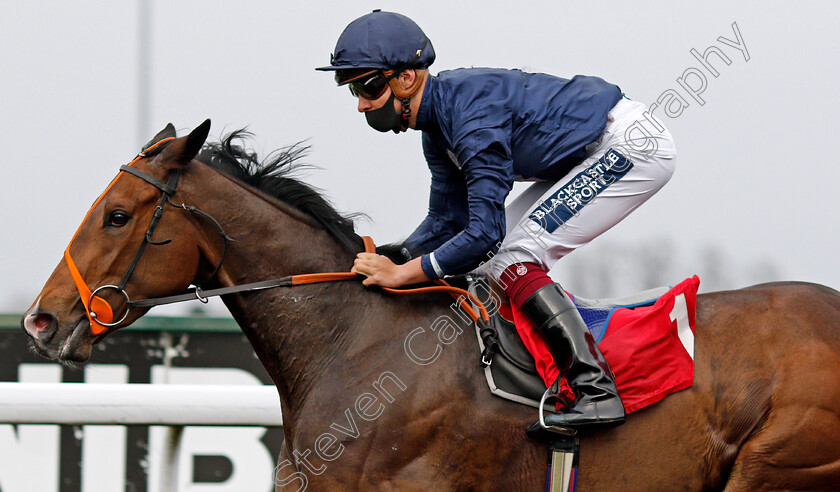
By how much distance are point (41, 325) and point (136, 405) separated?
1.08 m

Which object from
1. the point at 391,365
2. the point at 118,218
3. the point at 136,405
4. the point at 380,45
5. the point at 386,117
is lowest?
the point at 136,405

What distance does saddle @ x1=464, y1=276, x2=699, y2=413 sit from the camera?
2.45m

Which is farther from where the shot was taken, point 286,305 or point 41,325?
point 286,305

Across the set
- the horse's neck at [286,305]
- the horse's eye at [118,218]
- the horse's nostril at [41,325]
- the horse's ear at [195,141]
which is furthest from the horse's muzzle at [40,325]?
the horse's ear at [195,141]

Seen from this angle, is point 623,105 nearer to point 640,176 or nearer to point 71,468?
point 640,176

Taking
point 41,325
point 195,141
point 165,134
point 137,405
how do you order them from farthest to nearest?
point 137,405 < point 165,134 < point 195,141 < point 41,325

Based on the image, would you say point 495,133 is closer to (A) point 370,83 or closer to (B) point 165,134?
(A) point 370,83

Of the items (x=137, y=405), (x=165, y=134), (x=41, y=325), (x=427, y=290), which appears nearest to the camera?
(x=41, y=325)

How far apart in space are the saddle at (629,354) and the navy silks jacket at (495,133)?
0.90ft

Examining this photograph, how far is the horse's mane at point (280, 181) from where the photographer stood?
2.68m

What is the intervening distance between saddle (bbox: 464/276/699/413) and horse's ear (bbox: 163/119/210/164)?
0.99m

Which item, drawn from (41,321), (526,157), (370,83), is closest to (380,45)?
(370,83)

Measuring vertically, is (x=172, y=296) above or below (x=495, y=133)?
below

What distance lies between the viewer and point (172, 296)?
250cm
